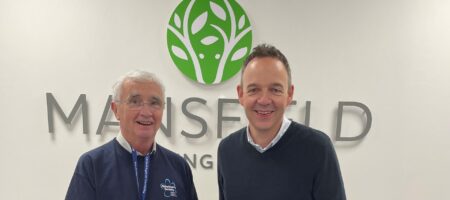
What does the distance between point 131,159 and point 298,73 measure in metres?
1.45

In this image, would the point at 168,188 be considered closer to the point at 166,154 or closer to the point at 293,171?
the point at 166,154

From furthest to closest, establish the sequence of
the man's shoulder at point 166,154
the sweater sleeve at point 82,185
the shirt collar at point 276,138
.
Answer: the man's shoulder at point 166,154, the shirt collar at point 276,138, the sweater sleeve at point 82,185

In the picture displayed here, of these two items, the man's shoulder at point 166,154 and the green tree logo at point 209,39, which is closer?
the man's shoulder at point 166,154

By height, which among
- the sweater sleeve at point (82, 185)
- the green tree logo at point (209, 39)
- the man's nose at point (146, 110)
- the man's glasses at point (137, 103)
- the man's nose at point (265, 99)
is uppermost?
the green tree logo at point (209, 39)

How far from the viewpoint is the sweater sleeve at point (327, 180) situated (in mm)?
1232

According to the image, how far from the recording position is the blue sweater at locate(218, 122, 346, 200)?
1244 mm

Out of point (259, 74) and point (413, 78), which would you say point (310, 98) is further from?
point (259, 74)

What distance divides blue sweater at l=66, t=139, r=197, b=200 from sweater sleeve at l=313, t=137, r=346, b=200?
0.64 meters

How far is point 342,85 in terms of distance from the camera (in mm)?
2260

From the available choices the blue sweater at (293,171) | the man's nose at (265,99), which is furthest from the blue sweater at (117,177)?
the man's nose at (265,99)

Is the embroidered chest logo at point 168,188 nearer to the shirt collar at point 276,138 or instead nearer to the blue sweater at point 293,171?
the blue sweater at point 293,171

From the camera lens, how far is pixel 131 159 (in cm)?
133

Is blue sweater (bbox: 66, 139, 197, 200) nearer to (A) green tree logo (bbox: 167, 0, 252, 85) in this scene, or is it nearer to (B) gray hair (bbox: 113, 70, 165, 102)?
(B) gray hair (bbox: 113, 70, 165, 102)

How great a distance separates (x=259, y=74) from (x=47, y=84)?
75.4 inches
